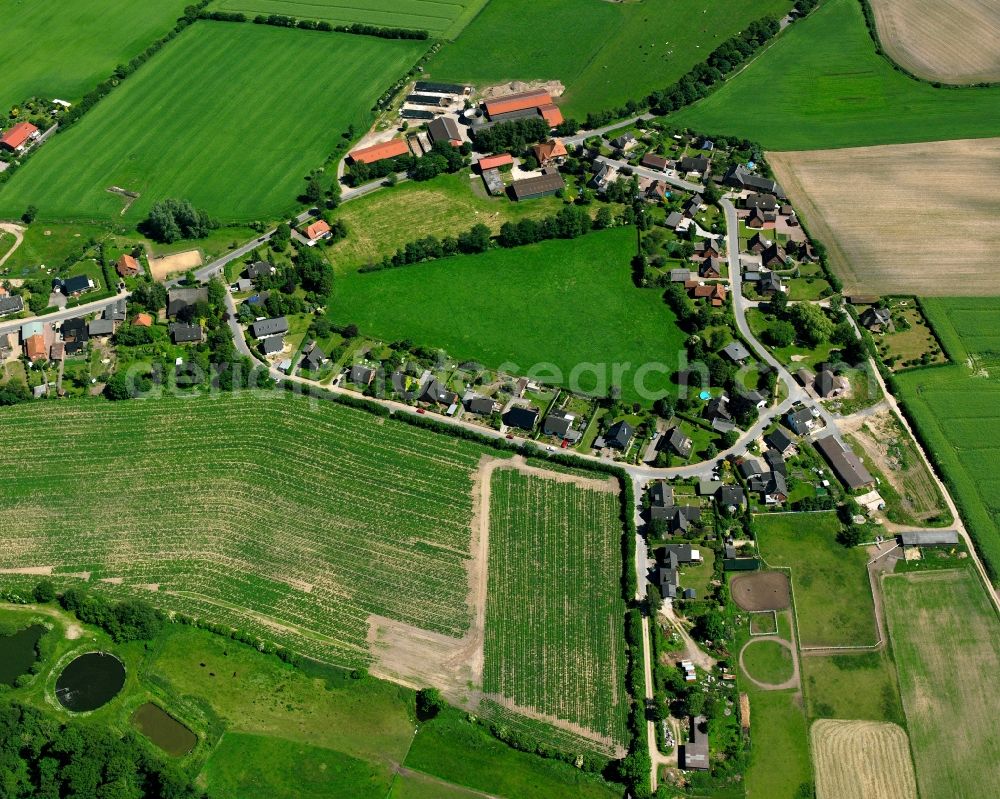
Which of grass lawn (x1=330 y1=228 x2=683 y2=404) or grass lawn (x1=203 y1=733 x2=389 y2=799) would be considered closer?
grass lawn (x1=203 y1=733 x2=389 y2=799)

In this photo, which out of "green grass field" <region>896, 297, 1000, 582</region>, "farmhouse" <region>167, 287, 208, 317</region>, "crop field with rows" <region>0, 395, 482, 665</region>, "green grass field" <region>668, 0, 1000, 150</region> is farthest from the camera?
"green grass field" <region>668, 0, 1000, 150</region>

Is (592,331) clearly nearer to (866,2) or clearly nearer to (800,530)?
(800,530)

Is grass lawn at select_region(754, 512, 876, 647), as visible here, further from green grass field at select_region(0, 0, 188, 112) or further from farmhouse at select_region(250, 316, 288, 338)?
green grass field at select_region(0, 0, 188, 112)

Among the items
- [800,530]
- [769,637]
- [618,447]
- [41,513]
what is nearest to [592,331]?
[618,447]

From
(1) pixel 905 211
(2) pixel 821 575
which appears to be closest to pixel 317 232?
(2) pixel 821 575

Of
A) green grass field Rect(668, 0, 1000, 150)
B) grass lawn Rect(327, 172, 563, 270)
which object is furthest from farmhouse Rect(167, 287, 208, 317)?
green grass field Rect(668, 0, 1000, 150)

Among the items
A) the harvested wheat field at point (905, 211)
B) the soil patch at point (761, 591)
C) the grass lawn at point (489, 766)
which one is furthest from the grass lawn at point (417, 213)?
the grass lawn at point (489, 766)

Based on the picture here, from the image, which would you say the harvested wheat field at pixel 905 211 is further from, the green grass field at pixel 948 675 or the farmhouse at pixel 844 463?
the green grass field at pixel 948 675
